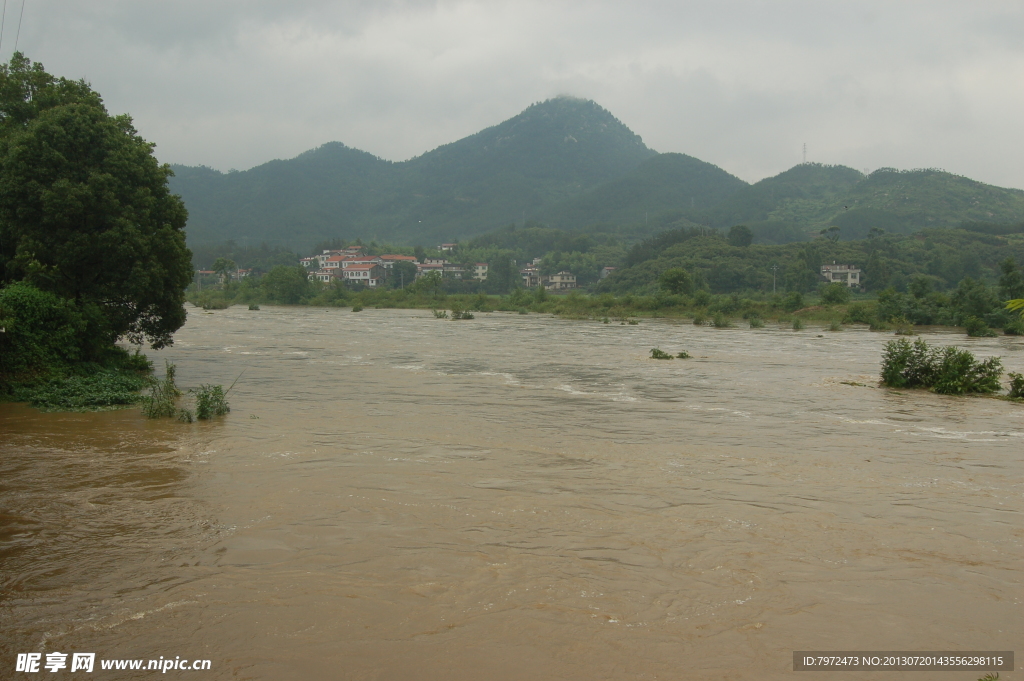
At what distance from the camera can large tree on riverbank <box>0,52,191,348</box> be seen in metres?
14.6

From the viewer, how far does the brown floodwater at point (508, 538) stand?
472cm

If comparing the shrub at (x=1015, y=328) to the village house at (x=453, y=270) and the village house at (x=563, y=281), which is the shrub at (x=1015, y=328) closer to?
the village house at (x=563, y=281)

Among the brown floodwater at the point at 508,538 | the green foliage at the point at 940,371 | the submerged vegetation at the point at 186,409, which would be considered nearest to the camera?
the brown floodwater at the point at 508,538

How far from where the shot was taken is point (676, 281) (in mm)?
60375

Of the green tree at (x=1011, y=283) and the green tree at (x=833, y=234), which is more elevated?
the green tree at (x=833, y=234)

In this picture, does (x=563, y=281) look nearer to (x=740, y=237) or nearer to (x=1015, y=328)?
(x=740, y=237)

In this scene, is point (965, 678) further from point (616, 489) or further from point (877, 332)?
point (877, 332)

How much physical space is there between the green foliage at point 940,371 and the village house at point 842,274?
65620 millimetres

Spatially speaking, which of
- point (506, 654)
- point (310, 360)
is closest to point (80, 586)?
point (506, 654)

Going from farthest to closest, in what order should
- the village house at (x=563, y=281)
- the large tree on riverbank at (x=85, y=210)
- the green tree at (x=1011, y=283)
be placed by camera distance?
the village house at (x=563, y=281) → the green tree at (x=1011, y=283) → the large tree on riverbank at (x=85, y=210)

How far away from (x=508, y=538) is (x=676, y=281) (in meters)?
55.8

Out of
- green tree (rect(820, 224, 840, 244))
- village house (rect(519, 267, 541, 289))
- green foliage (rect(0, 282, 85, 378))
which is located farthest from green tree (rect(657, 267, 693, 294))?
village house (rect(519, 267, 541, 289))

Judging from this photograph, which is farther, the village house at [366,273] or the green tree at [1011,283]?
the village house at [366,273]

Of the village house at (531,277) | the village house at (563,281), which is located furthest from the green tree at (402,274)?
the village house at (563,281)
